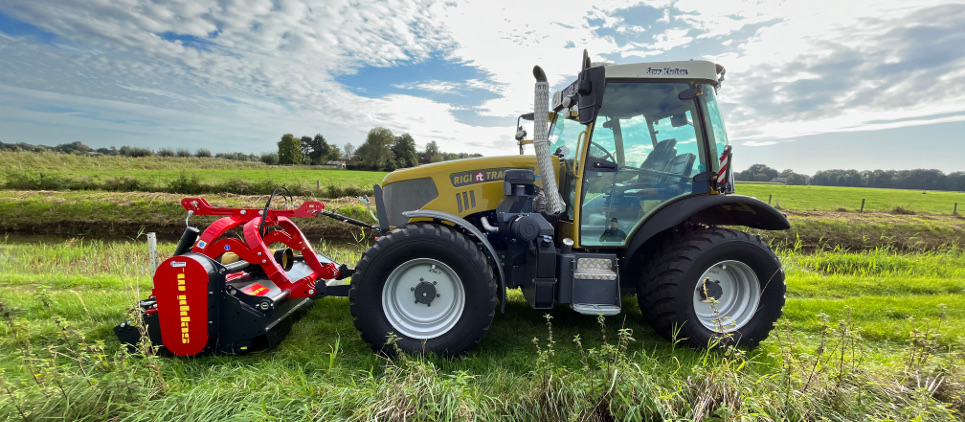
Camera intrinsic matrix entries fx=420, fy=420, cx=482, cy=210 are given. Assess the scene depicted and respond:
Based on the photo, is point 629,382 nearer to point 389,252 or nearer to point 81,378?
point 389,252

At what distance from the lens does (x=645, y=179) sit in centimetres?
371

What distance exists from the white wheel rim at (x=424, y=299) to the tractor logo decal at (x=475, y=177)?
2.60 ft

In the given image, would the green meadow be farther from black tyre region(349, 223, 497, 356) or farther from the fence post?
the fence post

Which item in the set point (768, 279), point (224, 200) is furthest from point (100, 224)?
point (768, 279)

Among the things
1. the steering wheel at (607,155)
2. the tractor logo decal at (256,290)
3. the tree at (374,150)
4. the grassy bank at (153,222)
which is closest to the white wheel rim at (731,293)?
the steering wheel at (607,155)

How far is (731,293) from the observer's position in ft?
12.3

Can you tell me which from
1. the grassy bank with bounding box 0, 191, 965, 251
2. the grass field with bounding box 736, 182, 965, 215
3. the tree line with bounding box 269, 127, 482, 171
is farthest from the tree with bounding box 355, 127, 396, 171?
the grass field with bounding box 736, 182, 965, 215

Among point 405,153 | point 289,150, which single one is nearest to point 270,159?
point 289,150

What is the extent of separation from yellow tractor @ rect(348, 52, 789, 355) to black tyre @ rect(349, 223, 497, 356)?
1cm

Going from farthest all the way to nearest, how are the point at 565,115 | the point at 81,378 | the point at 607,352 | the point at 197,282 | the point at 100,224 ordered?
the point at 100,224 < the point at 565,115 < the point at 197,282 < the point at 607,352 < the point at 81,378

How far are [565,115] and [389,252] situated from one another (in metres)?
2.16

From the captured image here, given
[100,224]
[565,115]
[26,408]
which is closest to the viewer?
[26,408]

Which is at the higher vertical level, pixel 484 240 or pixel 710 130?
pixel 710 130

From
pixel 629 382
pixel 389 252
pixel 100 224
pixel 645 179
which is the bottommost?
pixel 100 224
